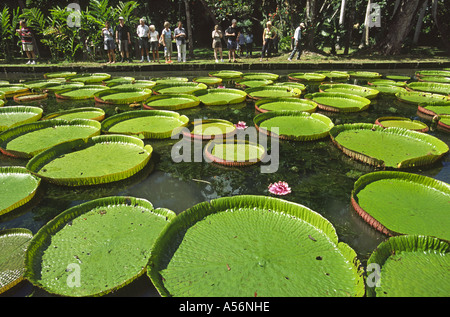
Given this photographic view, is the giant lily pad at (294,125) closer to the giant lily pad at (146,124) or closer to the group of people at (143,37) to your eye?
the giant lily pad at (146,124)

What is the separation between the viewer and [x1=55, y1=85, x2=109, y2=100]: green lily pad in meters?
5.57

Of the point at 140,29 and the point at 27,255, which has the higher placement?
the point at 140,29

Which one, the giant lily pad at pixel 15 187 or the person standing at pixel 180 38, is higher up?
the person standing at pixel 180 38

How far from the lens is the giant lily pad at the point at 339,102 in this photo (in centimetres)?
468

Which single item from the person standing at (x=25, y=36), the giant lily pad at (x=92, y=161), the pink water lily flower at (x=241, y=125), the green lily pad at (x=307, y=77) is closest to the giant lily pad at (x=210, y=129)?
the pink water lily flower at (x=241, y=125)

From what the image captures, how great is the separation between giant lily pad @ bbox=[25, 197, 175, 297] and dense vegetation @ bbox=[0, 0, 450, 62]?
11.2m

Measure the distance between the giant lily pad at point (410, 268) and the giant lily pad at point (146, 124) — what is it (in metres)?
2.82

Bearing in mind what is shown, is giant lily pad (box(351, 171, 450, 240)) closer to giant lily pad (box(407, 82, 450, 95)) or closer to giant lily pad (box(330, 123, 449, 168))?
giant lily pad (box(330, 123, 449, 168))

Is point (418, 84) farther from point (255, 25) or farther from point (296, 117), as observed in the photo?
point (255, 25)

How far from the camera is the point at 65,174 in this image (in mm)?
2670

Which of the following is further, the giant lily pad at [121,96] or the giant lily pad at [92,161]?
the giant lily pad at [121,96]
